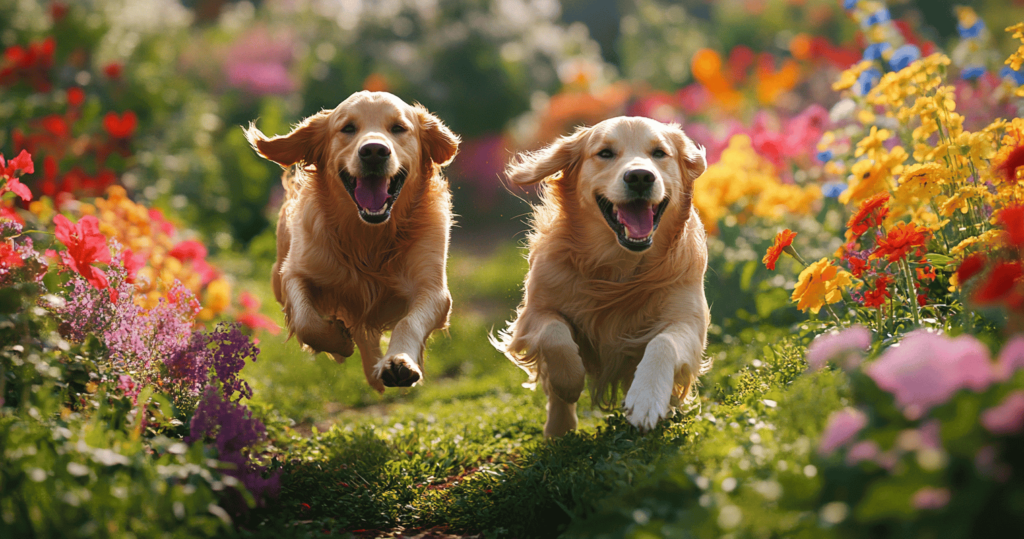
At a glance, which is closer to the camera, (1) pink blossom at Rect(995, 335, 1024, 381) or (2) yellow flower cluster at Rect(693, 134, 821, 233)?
(1) pink blossom at Rect(995, 335, 1024, 381)

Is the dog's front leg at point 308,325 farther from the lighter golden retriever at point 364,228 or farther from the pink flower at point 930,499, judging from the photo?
the pink flower at point 930,499

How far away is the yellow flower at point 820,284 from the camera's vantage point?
288 cm

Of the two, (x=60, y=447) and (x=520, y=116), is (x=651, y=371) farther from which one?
(x=520, y=116)

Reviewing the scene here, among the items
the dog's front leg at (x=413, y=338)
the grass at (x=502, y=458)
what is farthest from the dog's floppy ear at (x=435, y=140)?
the grass at (x=502, y=458)

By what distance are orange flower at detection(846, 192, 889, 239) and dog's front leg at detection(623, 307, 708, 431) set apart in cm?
77

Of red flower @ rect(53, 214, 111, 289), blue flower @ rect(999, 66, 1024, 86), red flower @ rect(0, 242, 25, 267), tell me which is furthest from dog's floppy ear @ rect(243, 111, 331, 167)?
blue flower @ rect(999, 66, 1024, 86)

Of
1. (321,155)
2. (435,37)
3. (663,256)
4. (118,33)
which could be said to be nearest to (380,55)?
(435,37)

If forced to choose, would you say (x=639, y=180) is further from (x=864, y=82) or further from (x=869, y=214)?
(x=864, y=82)

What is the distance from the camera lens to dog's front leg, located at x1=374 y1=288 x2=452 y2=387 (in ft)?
9.89

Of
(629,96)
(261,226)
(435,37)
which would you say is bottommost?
(261,226)

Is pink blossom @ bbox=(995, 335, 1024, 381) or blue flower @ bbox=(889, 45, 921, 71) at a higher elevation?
blue flower @ bbox=(889, 45, 921, 71)

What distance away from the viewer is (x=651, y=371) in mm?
2883

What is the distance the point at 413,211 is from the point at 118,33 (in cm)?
769

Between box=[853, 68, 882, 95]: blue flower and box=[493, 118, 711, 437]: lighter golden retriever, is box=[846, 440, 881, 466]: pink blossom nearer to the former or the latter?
box=[493, 118, 711, 437]: lighter golden retriever
